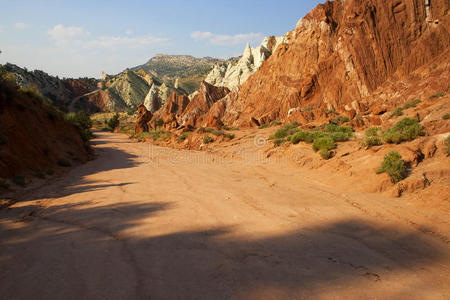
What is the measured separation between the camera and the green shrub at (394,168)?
6008mm

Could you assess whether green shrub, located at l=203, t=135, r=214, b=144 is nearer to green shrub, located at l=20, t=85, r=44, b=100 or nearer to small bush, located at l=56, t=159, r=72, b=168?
small bush, located at l=56, t=159, r=72, b=168

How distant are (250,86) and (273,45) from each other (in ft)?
47.1

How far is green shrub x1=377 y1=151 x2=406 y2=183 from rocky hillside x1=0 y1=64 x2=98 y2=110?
71.0m

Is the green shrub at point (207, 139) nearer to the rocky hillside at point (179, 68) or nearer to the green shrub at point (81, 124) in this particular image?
the green shrub at point (81, 124)

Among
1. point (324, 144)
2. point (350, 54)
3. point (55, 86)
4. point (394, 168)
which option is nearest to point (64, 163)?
point (324, 144)

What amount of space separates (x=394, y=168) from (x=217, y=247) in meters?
5.27

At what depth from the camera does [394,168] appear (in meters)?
6.07

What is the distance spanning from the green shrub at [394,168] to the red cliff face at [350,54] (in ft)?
51.2

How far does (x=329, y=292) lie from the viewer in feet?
8.25

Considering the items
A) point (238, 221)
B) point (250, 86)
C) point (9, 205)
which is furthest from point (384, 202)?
point (250, 86)

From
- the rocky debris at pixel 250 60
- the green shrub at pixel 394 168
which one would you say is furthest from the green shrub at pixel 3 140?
the rocky debris at pixel 250 60

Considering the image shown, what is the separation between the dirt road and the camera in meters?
2.54

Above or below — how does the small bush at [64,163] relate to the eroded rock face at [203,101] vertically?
below

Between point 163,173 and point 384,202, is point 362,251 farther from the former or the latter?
point 163,173
